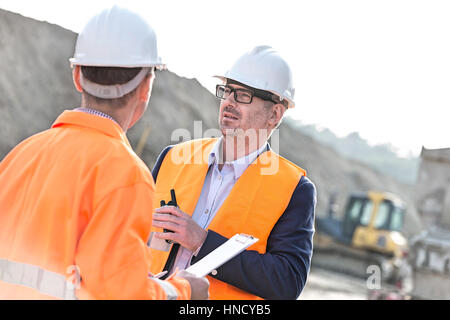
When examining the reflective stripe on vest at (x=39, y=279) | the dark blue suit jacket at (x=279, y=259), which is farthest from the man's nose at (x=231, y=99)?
the reflective stripe on vest at (x=39, y=279)

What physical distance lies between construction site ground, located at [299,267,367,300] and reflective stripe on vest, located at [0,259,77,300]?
992cm

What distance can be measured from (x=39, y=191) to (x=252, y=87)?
1487 mm

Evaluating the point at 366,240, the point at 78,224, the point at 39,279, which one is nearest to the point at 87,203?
the point at 78,224

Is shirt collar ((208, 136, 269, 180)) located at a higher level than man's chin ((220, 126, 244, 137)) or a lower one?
lower

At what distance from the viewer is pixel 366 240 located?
17703 mm

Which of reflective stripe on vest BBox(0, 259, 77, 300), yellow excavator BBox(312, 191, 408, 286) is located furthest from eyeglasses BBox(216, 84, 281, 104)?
yellow excavator BBox(312, 191, 408, 286)

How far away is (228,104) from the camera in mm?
2914

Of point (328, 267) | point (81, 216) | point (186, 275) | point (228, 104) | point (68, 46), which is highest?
point (68, 46)

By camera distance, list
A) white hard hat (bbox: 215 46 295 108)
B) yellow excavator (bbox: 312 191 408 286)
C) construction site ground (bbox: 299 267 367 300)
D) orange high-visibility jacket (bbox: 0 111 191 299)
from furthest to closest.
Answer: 1. yellow excavator (bbox: 312 191 408 286)
2. construction site ground (bbox: 299 267 367 300)
3. white hard hat (bbox: 215 46 295 108)
4. orange high-visibility jacket (bbox: 0 111 191 299)

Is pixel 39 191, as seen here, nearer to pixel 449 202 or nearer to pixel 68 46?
pixel 449 202

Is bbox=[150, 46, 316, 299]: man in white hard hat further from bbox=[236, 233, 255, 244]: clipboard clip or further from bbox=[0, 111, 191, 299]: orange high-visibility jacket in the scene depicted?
bbox=[0, 111, 191, 299]: orange high-visibility jacket

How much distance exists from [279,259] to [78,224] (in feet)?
3.81

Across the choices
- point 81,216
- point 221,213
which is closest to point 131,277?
point 81,216

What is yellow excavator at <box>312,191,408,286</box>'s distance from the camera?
17.4 m
